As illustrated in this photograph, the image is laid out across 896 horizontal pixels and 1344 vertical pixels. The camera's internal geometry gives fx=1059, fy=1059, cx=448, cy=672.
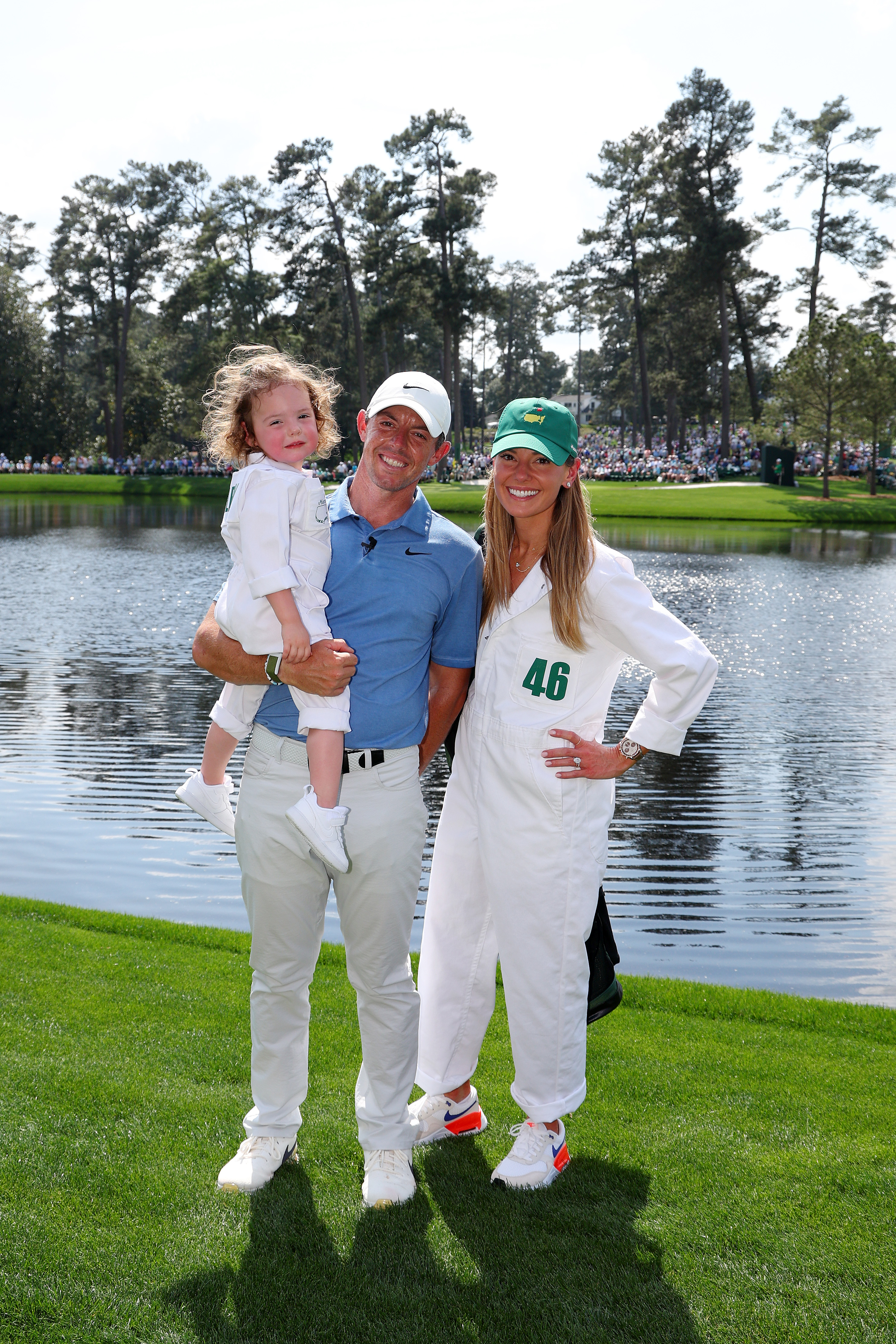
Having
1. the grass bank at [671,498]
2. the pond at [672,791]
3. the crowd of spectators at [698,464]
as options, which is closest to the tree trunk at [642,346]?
the crowd of spectators at [698,464]

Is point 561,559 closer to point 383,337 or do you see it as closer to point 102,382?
point 383,337

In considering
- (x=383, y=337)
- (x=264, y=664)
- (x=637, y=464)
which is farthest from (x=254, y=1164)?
(x=383, y=337)

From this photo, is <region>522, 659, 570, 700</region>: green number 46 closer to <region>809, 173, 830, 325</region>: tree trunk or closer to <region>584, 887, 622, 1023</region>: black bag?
<region>584, 887, 622, 1023</region>: black bag

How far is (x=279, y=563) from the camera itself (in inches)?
115

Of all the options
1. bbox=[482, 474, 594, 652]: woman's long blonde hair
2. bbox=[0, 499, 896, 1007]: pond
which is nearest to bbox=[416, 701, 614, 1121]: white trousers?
bbox=[482, 474, 594, 652]: woman's long blonde hair

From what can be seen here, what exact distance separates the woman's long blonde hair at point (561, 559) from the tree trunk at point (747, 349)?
189 feet

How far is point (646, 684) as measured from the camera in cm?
1345

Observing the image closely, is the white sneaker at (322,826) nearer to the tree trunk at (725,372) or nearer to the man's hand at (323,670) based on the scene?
the man's hand at (323,670)

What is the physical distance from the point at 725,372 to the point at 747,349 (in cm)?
1054

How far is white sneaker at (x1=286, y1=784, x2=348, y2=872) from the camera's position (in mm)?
2861

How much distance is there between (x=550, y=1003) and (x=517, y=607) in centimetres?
120

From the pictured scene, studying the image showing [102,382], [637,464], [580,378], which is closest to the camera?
[637,464]

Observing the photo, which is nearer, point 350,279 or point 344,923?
point 344,923

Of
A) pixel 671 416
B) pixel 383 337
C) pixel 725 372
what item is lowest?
pixel 671 416
